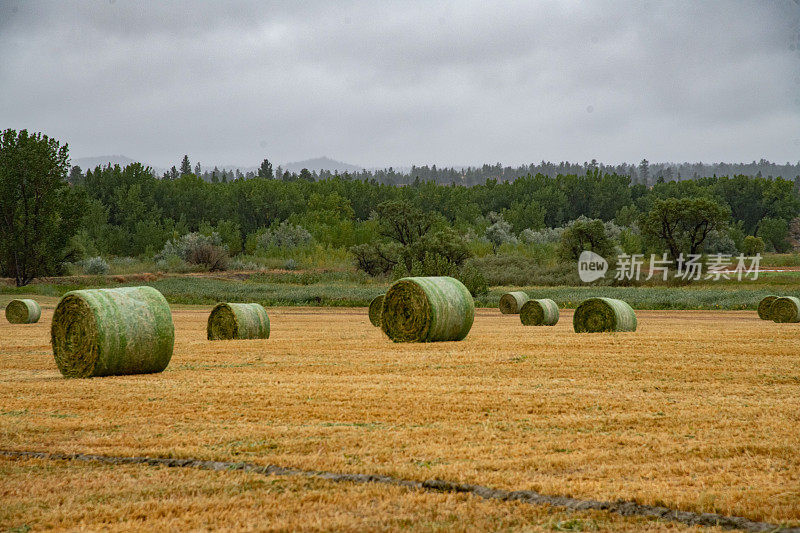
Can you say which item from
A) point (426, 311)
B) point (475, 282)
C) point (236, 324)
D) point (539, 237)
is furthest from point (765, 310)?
point (539, 237)

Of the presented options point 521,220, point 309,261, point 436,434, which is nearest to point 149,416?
point 436,434

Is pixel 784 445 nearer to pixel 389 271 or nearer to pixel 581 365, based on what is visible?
pixel 581 365

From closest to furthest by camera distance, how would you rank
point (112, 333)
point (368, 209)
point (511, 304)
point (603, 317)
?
point (112, 333), point (603, 317), point (511, 304), point (368, 209)

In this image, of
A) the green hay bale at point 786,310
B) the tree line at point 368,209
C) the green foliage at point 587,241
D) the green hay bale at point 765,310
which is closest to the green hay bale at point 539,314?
the green hay bale at point 786,310

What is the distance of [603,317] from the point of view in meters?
23.7

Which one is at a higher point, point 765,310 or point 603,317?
point 603,317

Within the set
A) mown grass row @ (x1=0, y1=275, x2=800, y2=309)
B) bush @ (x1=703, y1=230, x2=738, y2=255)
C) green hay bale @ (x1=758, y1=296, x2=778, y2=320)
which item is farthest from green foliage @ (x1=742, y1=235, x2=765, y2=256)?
green hay bale @ (x1=758, y1=296, x2=778, y2=320)

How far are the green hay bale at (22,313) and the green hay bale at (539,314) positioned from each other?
1960 centimetres

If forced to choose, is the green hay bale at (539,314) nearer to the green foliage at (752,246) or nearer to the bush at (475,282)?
the bush at (475,282)

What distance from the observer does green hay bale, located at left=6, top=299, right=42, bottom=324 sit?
3275cm

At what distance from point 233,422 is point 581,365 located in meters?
7.49

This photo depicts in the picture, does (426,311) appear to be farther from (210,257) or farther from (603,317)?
(210,257)

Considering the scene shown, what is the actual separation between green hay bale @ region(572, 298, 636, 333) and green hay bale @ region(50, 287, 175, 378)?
519 inches

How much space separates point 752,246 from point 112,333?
346ft
